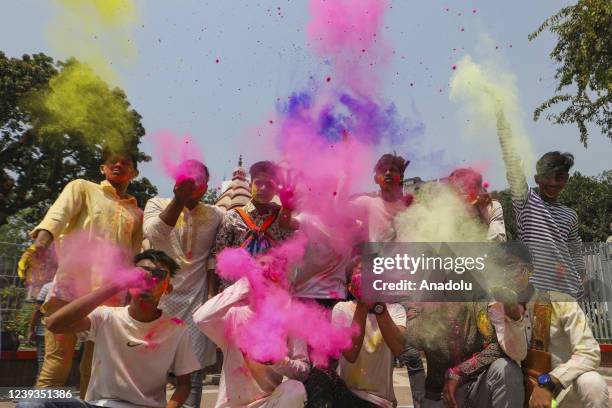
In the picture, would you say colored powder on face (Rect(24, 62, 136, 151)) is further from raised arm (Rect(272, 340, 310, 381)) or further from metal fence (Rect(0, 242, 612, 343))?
metal fence (Rect(0, 242, 612, 343))

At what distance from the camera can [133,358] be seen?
3.05 meters

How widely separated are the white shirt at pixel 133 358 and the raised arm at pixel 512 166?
2335mm

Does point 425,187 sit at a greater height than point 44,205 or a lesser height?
lesser

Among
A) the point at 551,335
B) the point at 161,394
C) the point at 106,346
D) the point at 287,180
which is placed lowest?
the point at 161,394

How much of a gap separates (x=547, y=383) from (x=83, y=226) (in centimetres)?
291

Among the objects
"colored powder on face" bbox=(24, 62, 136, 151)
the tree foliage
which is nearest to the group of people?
"colored powder on face" bbox=(24, 62, 136, 151)

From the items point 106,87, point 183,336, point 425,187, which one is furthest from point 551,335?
point 106,87

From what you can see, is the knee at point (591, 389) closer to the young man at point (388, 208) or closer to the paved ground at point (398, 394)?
the young man at point (388, 208)

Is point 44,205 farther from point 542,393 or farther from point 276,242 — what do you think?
point 542,393

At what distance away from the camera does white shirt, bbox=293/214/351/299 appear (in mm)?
3605

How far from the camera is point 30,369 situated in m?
6.58

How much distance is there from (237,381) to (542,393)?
1.69m

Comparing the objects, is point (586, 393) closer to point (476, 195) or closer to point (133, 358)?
point (476, 195)

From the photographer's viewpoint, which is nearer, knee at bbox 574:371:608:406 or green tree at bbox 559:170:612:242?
knee at bbox 574:371:608:406
